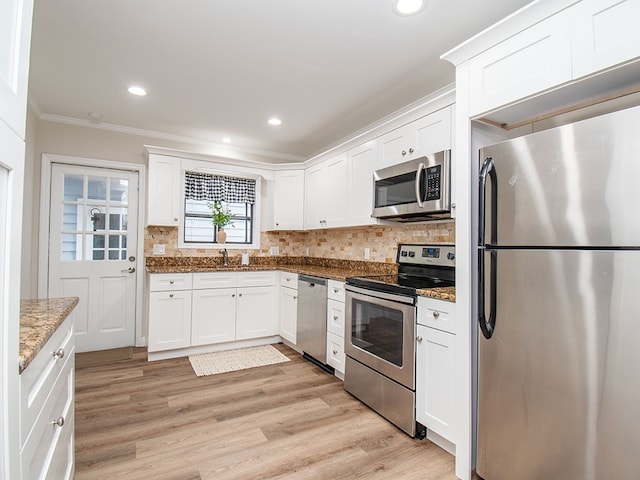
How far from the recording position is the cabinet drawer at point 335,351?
2921 millimetres

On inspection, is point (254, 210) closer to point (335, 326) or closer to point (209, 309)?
point (209, 309)

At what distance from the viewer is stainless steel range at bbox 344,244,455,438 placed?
2.15 m

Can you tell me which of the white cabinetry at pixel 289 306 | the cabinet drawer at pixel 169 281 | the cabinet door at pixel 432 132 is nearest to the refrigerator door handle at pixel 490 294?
the cabinet door at pixel 432 132

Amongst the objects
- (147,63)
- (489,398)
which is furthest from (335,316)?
(147,63)

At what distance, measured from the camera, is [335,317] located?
9.89 ft

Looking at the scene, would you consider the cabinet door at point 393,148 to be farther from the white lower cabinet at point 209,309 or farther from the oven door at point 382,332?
the white lower cabinet at point 209,309

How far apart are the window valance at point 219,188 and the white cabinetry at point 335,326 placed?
205cm

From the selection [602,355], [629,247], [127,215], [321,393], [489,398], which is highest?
[127,215]

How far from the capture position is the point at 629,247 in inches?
46.1

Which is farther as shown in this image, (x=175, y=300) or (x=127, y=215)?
(x=127, y=215)

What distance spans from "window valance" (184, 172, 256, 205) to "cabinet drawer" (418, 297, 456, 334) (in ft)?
A: 10.1

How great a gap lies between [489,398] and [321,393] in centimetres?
144

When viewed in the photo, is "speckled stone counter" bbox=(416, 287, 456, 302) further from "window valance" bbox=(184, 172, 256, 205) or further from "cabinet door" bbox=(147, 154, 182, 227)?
"window valance" bbox=(184, 172, 256, 205)

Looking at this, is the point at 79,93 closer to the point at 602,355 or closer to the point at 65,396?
the point at 65,396
